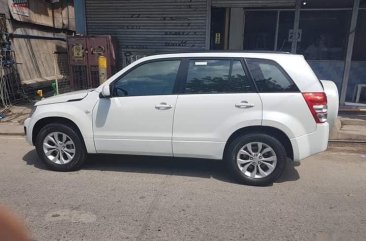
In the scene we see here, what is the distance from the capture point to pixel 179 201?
13.5ft

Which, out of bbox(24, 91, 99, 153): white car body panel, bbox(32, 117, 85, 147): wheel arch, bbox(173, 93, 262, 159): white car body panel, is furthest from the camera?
bbox(32, 117, 85, 147): wheel arch

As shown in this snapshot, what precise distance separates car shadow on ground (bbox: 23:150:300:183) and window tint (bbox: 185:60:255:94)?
1.25 meters

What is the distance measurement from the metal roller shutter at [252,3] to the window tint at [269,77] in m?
4.98

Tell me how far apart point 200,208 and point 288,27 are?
6993mm

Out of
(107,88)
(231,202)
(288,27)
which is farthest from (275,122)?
(288,27)

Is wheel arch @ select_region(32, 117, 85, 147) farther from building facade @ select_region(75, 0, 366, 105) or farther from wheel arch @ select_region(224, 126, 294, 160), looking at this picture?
building facade @ select_region(75, 0, 366, 105)

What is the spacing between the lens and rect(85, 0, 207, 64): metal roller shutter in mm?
9359

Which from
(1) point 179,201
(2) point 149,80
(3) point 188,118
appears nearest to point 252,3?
(2) point 149,80

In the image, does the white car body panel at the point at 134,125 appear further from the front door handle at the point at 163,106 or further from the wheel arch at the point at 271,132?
the wheel arch at the point at 271,132

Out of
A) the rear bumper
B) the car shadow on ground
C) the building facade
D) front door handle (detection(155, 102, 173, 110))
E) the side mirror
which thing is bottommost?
the car shadow on ground

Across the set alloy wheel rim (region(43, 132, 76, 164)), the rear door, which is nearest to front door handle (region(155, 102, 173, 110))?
the rear door

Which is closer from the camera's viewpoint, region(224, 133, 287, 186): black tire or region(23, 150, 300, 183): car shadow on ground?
region(224, 133, 287, 186): black tire

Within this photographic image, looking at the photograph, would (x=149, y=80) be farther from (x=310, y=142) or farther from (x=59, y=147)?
(x=310, y=142)

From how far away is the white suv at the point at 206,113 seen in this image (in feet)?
14.6
